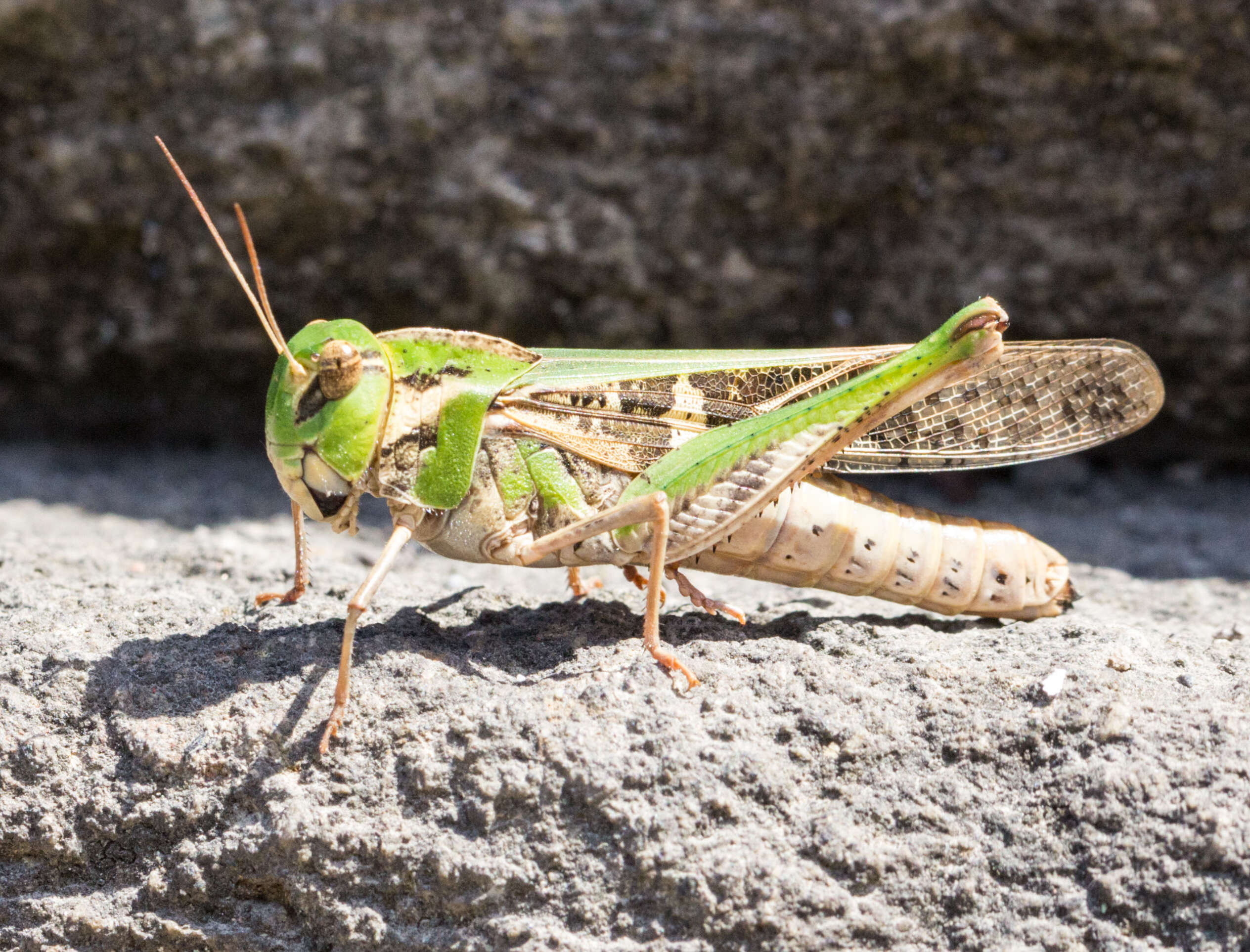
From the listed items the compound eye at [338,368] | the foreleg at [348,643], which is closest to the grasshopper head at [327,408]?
the compound eye at [338,368]

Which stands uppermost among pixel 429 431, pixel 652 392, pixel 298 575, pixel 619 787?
pixel 652 392

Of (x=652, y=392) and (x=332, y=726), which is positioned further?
(x=652, y=392)

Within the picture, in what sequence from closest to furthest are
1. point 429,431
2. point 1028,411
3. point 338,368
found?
point 338,368, point 429,431, point 1028,411

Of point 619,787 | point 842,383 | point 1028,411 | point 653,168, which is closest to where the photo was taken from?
point 619,787

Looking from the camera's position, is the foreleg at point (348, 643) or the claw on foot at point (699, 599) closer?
the foreleg at point (348, 643)

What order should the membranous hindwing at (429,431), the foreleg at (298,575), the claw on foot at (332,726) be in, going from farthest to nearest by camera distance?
the foreleg at (298,575) → the membranous hindwing at (429,431) → the claw on foot at (332,726)

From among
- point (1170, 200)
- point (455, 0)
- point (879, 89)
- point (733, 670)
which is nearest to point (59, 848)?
point (733, 670)

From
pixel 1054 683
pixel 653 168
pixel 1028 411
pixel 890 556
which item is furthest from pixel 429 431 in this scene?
pixel 653 168

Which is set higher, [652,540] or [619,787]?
[652,540]

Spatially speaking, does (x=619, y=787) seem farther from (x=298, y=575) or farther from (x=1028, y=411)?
(x=1028, y=411)

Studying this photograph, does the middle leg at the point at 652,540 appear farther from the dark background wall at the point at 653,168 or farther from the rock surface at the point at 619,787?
the dark background wall at the point at 653,168
